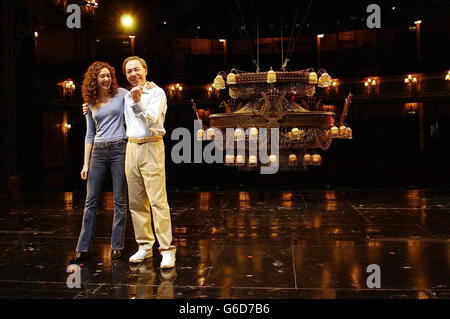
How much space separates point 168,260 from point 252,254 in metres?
0.82

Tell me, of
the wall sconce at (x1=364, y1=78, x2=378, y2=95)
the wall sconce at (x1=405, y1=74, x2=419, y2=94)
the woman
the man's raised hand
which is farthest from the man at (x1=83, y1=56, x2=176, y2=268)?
the wall sconce at (x1=405, y1=74, x2=419, y2=94)

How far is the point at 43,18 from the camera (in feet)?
48.1

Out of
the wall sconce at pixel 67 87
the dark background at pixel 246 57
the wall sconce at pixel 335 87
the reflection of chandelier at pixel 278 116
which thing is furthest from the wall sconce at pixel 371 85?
the reflection of chandelier at pixel 278 116

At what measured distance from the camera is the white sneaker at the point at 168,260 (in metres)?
3.45

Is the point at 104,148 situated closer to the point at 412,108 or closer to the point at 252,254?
the point at 252,254

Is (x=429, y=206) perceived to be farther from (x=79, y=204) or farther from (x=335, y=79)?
(x=335, y=79)

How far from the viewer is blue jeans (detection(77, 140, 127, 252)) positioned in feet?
12.7

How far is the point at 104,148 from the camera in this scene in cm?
388

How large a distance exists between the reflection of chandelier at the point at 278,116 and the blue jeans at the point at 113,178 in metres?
2.77

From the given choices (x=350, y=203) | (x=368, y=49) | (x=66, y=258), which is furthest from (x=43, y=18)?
(x=368, y=49)

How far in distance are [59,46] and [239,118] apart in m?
20.0

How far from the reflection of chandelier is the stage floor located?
107 centimetres

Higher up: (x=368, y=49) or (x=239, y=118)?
(x=368, y=49)

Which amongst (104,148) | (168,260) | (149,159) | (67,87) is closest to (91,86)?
(104,148)
